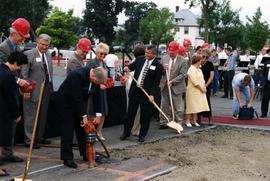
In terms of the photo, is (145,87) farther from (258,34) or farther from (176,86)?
(258,34)

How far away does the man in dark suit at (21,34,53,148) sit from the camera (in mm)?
7566

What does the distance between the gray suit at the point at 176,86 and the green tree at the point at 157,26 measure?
59381mm

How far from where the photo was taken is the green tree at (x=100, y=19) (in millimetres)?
78312

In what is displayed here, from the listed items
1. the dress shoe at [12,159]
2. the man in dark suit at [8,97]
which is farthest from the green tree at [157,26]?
the man in dark suit at [8,97]

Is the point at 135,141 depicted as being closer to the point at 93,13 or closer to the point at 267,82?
the point at 267,82

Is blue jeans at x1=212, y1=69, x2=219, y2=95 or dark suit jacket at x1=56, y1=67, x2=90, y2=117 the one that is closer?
dark suit jacket at x1=56, y1=67, x2=90, y2=117

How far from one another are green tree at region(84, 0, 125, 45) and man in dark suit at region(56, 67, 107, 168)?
71926 millimetres

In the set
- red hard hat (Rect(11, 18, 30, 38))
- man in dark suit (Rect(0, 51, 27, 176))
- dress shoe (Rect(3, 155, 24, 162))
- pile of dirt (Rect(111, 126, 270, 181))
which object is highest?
red hard hat (Rect(11, 18, 30, 38))

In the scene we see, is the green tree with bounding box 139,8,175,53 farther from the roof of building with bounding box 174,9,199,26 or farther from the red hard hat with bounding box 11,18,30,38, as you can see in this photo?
the red hard hat with bounding box 11,18,30,38

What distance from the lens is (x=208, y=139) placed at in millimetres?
9383

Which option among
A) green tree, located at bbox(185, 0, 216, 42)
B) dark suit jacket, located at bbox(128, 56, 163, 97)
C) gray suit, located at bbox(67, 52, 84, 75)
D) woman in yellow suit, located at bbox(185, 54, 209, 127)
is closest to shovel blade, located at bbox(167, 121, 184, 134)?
woman in yellow suit, located at bbox(185, 54, 209, 127)

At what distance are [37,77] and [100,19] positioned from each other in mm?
71354

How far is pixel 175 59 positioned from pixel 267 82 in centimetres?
374

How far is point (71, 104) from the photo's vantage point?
661 centimetres
